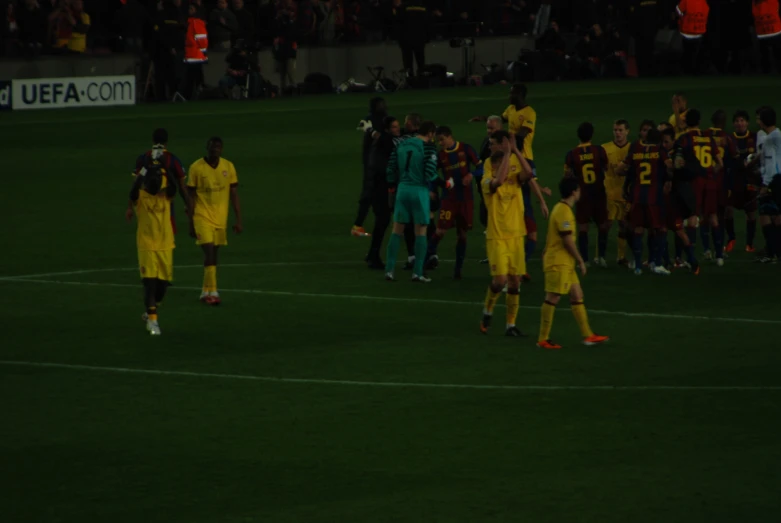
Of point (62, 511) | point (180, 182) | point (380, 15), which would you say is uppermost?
point (380, 15)

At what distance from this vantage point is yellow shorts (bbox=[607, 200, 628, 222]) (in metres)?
20.6

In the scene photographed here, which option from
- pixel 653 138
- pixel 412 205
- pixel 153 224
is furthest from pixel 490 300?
pixel 653 138

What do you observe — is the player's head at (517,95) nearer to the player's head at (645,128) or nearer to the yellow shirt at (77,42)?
the player's head at (645,128)

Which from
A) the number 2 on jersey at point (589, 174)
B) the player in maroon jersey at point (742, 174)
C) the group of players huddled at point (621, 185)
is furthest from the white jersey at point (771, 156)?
the number 2 on jersey at point (589, 174)

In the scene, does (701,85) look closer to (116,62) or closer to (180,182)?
(116,62)

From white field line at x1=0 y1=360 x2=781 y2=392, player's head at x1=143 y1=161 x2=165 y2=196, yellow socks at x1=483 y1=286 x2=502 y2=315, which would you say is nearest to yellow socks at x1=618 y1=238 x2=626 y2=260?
yellow socks at x1=483 y1=286 x2=502 y2=315

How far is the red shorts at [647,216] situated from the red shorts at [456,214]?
222 centimetres

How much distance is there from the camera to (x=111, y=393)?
45.4ft

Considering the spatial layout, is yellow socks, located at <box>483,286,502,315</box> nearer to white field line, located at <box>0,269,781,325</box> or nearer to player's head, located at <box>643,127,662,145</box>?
white field line, located at <box>0,269,781,325</box>

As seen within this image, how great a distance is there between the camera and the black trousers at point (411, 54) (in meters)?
45.2

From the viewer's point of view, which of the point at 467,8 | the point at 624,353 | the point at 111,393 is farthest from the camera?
the point at 467,8

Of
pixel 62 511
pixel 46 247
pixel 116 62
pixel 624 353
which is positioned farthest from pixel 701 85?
pixel 62 511

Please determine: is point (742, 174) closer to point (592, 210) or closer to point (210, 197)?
point (592, 210)

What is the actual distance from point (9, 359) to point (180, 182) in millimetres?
2666
